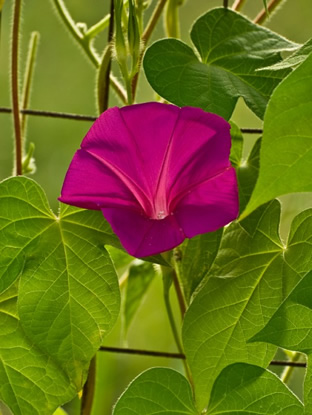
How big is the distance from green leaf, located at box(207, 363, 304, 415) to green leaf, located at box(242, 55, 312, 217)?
0.16 m

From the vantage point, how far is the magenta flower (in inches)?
20.4

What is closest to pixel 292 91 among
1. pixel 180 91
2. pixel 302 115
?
pixel 302 115

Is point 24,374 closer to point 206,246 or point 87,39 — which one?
point 206,246

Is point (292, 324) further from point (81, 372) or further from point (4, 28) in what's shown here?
point (4, 28)

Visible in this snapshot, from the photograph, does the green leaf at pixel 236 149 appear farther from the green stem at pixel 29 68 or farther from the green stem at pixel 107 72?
the green stem at pixel 29 68

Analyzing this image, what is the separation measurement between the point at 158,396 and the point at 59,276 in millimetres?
110

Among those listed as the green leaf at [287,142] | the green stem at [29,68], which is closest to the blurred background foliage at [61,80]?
the green stem at [29,68]

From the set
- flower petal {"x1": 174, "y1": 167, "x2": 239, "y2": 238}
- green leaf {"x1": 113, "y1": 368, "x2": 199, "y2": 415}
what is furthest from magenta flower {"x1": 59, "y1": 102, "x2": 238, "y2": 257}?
green leaf {"x1": 113, "y1": 368, "x2": 199, "y2": 415}

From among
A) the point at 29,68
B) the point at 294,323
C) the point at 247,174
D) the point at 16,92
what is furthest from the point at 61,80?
→ the point at 294,323

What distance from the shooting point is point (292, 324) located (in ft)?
1.72

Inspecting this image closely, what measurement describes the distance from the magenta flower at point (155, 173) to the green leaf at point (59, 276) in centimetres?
6

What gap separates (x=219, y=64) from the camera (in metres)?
0.61

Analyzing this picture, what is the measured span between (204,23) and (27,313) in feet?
0.83

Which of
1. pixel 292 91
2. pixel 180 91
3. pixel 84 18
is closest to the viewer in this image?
pixel 292 91
